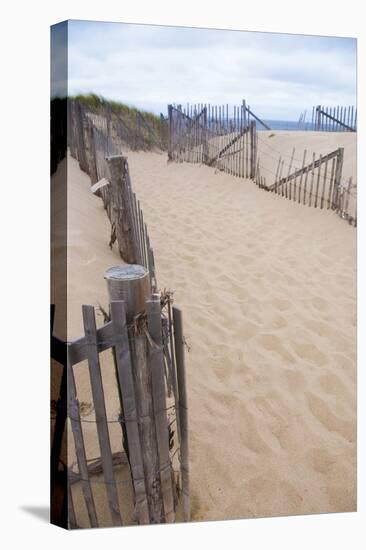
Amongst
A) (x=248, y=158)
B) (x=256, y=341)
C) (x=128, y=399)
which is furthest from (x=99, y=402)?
(x=248, y=158)

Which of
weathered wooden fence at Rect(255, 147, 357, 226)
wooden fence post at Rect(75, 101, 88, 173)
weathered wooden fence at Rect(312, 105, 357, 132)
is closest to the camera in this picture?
wooden fence post at Rect(75, 101, 88, 173)

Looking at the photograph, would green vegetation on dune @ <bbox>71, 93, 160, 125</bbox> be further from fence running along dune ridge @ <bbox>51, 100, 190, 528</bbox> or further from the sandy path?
Result: the sandy path

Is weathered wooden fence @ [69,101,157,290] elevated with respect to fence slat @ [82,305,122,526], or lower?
elevated

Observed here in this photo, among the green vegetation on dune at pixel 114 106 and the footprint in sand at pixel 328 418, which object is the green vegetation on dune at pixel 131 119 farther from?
the footprint in sand at pixel 328 418

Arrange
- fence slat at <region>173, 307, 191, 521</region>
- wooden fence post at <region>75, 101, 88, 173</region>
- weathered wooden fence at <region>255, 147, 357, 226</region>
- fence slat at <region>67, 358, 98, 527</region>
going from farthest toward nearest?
weathered wooden fence at <region>255, 147, 357, 226</region> < wooden fence post at <region>75, 101, 88, 173</region> < fence slat at <region>67, 358, 98, 527</region> < fence slat at <region>173, 307, 191, 521</region>

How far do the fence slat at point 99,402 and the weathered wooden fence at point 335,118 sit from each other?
1563 mm

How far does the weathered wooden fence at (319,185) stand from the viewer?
3.24 m

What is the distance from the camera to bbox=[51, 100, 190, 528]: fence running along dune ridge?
85.9 inches

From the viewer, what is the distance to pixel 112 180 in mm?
3049

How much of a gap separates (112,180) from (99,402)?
1173mm

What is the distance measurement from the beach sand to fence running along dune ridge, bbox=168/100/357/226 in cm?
8

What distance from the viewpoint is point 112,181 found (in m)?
3.05

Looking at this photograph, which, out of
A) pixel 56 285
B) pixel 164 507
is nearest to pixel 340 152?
pixel 56 285

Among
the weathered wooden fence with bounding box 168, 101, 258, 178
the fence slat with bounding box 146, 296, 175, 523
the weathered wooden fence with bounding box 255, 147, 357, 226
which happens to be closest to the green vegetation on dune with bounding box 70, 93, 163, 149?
the weathered wooden fence with bounding box 168, 101, 258, 178
